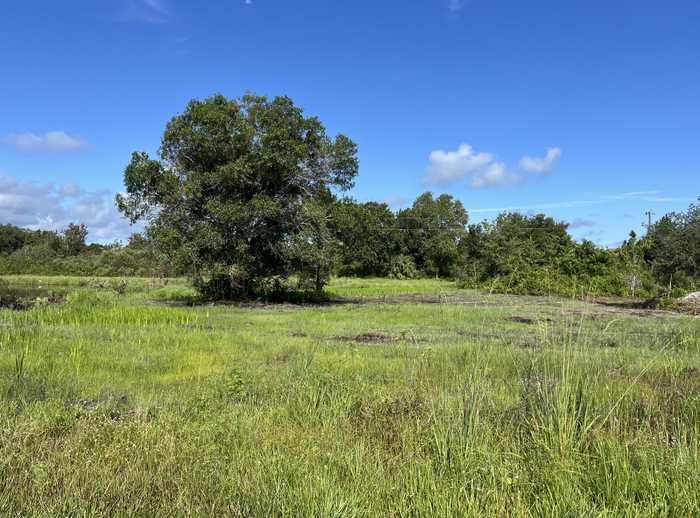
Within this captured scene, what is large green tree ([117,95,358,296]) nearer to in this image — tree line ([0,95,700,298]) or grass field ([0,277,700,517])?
tree line ([0,95,700,298])

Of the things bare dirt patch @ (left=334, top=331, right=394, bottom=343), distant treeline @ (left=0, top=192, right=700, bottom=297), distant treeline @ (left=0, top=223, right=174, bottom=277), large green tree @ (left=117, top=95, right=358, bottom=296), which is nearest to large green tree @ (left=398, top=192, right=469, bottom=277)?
distant treeline @ (left=0, top=192, right=700, bottom=297)

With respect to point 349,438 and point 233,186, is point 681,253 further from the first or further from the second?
point 349,438

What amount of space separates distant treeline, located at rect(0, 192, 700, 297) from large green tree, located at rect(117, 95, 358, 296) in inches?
51.0

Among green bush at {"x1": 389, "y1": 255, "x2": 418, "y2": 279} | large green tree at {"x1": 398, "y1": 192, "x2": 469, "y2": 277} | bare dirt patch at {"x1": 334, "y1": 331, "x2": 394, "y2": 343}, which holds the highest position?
large green tree at {"x1": 398, "y1": 192, "x2": 469, "y2": 277}

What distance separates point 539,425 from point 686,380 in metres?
3.34

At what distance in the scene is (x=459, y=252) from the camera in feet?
171

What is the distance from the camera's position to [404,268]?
178 ft

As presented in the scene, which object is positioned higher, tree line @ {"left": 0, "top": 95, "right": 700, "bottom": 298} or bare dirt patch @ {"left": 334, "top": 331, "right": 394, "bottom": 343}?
tree line @ {"left": 0, "top": 95, "right": 700, "bottom": 298}

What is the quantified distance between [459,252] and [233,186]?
119 feet

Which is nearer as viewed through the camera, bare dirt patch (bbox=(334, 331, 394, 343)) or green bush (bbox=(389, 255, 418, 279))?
bare dirt patch (bbox=(334, 331, 394, 343))

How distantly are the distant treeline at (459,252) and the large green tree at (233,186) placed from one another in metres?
1.30

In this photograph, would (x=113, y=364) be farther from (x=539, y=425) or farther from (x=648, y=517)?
(x=648, y=517)

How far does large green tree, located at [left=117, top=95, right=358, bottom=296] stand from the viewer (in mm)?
18750

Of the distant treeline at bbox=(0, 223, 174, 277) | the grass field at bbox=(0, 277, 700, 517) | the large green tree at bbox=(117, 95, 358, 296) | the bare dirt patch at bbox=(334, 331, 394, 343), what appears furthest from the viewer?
the distant treeline at bbox=(0, 223, 174, 277)
